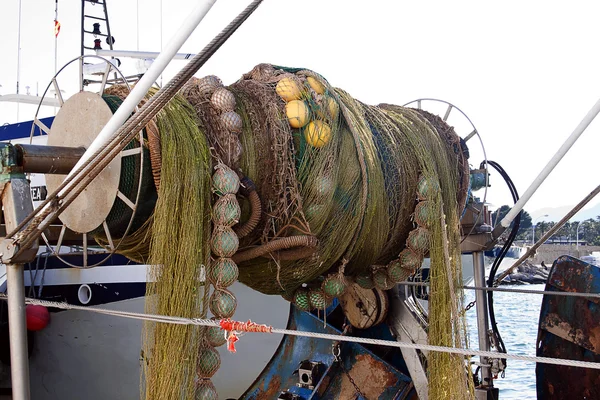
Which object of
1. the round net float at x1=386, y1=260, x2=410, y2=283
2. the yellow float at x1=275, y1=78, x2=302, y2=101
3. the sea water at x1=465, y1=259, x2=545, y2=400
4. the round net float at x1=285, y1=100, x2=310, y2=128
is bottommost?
the sea water at x1=465, y1=259, x2=545, y2=400

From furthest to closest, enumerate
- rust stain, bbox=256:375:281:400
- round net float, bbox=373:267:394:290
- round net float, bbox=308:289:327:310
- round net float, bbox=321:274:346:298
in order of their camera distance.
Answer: rust stain, bbox=256:375:281:400
round net float, bbox=373:267:394:290
round net float, bbox=308:289:327:310
round net float, bbox=321:274:346:298

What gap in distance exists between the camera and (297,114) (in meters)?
3.90

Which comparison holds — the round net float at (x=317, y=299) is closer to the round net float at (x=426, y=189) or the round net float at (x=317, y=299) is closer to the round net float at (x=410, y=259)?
the round net float at (x=410, y=259)

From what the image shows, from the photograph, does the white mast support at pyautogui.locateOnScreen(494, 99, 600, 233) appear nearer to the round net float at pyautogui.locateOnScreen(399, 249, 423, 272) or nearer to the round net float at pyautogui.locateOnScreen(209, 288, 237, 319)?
the round net float at pyautogui.locateOnScreen(399, 249, 423, 272)

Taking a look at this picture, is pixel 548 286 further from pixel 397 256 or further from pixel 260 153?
pixel 260 153

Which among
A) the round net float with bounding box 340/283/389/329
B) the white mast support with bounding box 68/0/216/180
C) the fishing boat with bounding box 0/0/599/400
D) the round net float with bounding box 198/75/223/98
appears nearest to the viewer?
the white mast support with bounding box 68/0/216/180

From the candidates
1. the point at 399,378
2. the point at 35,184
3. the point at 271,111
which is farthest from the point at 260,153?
the point at 35,184

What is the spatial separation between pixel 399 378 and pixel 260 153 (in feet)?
8.39

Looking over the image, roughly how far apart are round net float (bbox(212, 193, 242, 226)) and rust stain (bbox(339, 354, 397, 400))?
262cm

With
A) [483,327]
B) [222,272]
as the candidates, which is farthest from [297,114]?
[483,327]

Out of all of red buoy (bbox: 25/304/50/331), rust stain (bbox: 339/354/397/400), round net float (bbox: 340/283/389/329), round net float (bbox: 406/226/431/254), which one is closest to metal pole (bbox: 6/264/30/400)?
round net float (bbox: 406/226/431/254)

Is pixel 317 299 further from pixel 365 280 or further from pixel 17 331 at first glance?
pixel 17 331

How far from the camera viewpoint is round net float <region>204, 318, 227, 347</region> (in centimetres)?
345

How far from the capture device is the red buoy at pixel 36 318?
9.38m
